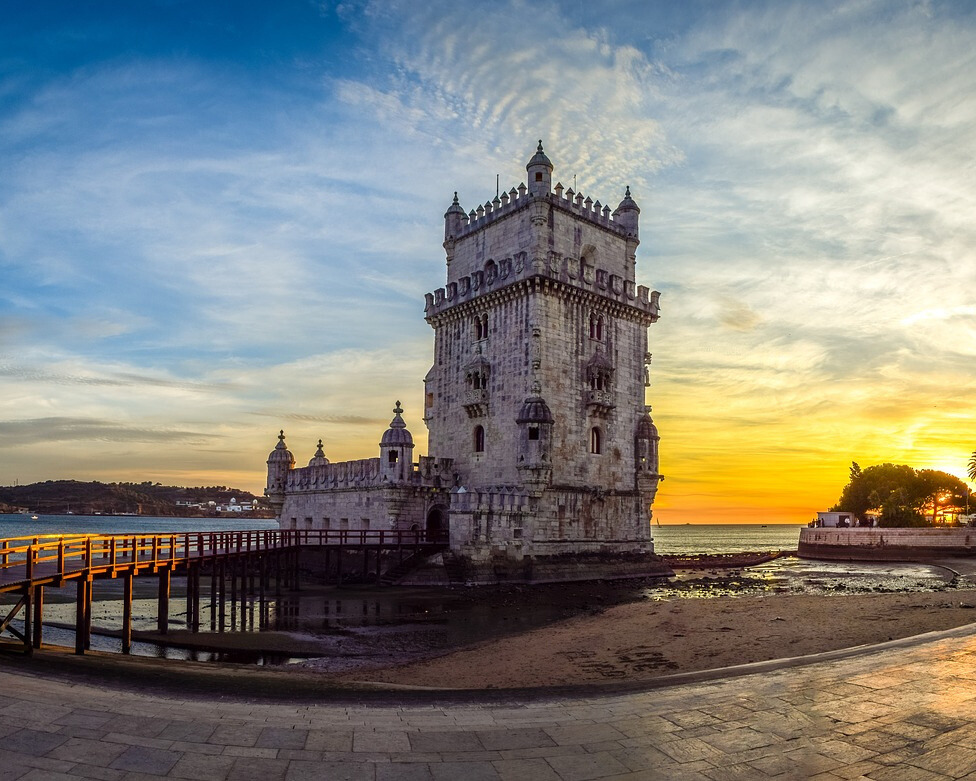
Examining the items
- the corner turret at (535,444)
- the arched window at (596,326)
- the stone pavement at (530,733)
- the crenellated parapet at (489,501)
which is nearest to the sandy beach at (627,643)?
the stone pavement at (530,733)

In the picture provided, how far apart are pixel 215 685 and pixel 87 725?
3502 millimetres

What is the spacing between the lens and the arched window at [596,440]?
42.4 metres

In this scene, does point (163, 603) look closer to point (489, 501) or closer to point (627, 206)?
point (489, 501)

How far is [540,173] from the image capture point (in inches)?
1625

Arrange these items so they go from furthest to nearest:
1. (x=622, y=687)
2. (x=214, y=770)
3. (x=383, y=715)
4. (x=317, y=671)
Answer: (x=317, y=671) < (x=622, y=687) < (x=383, y=715) < (x=214, y=770)

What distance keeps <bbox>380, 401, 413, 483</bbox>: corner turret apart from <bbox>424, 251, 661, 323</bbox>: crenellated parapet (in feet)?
26.9

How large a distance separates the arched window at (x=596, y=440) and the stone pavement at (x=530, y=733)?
Answer: 31.0 meters

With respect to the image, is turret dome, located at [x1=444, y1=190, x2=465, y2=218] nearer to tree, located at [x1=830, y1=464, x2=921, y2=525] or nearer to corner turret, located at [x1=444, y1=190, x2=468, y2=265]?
corner turret, located at [x1=444, y1=190, x2=468, y2=265]

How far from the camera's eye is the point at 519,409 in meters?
39.7

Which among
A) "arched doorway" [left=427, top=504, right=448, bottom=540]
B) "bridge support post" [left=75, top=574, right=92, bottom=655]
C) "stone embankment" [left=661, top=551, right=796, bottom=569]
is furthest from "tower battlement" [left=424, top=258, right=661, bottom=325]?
"bridge support post" [left=75, top=574, right=92, bottom=655]

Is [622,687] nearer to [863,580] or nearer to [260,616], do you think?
[260,616]

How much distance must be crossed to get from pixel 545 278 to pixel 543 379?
5.19 m

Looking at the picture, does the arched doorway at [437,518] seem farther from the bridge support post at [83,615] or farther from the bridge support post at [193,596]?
the bridge support post at [83,615]

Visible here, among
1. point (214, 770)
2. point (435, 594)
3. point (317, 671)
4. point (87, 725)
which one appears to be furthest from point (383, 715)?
point (435, 594)
